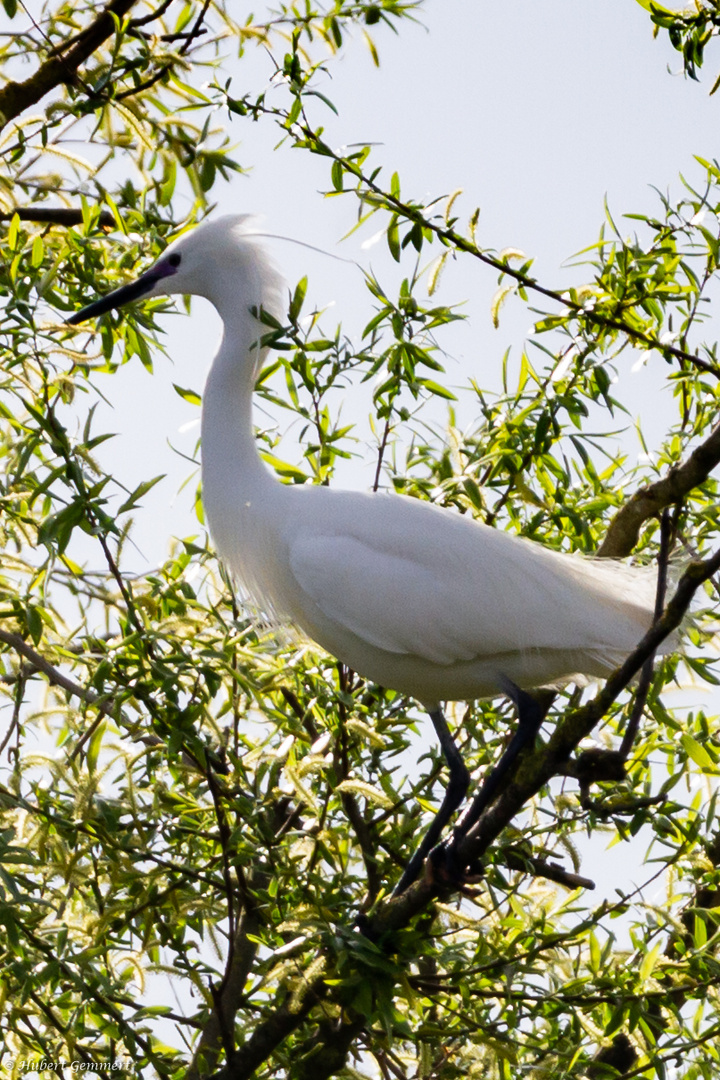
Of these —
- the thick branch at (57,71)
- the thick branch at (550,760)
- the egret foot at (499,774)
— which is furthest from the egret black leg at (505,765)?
the thick branch at (57,71)

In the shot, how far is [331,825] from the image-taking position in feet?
9.23

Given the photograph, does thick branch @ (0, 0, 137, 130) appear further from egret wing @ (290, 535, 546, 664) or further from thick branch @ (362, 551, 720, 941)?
thick branch @ (362, 551, 720, 941)

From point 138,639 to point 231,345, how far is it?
4.19ft

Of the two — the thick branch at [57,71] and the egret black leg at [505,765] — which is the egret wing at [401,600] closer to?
the egret black leg at [505,765]

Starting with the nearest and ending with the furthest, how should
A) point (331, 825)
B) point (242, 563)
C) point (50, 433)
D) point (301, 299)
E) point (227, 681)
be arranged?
point (50, 433)
point (227, 681)
point (301, 299)
point (331, 825)
point (242, 563)

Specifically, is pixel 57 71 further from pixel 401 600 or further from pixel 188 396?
pixel 401 600

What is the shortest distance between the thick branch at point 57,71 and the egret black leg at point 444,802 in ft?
5.20

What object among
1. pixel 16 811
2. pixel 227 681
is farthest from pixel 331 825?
pixel 16 811

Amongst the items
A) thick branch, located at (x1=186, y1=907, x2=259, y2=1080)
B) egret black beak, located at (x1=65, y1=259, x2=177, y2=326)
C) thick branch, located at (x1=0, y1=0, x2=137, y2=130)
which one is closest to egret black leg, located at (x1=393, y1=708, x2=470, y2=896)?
thick branch, located at (x1=186, y1=907, x2=259, y2=1080)

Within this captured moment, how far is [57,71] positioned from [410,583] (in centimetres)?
132

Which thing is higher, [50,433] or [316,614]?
[316,614]

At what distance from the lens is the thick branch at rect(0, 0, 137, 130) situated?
280 cm

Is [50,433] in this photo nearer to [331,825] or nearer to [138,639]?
[138,639]

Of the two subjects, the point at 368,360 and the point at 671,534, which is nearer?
the point at 671,534
